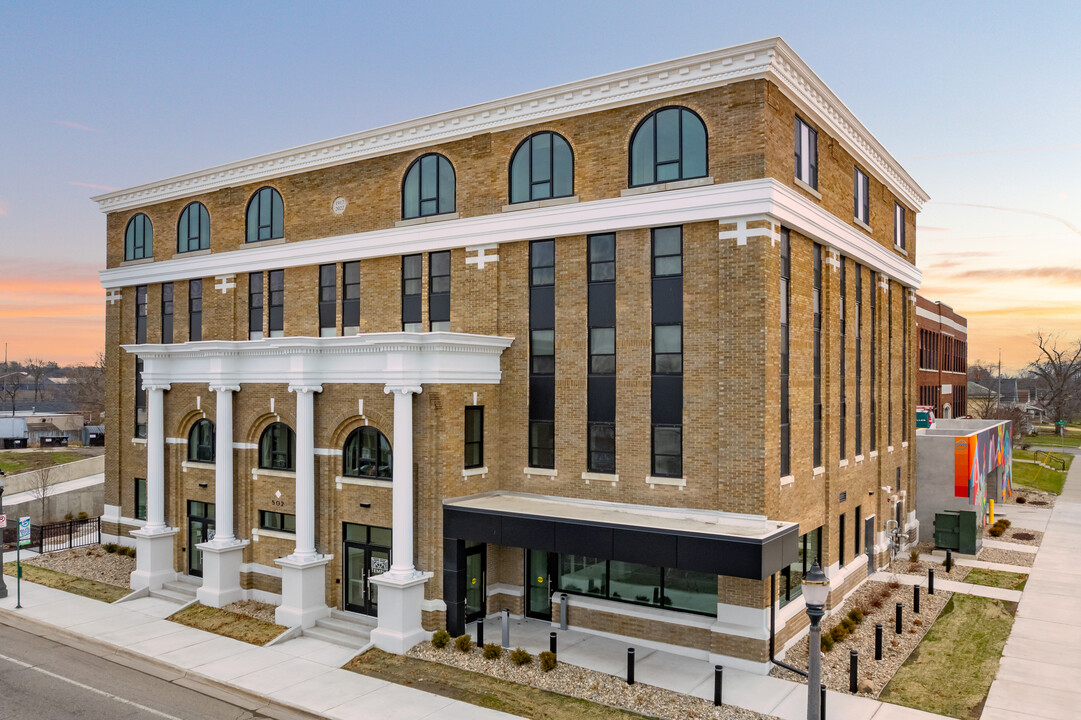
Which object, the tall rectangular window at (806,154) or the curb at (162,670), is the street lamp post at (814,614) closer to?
the curb at (162,670)

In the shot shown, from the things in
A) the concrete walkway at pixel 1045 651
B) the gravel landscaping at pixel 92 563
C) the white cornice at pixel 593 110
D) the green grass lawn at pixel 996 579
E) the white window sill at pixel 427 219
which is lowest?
the gravel landscaping at pixel 92 563

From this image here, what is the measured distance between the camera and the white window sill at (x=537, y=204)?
21.5m

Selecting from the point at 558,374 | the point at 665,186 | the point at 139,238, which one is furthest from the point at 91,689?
the point at 139,238

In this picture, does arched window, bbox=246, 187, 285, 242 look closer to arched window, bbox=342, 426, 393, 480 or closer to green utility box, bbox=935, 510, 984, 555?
arched window, bbox=342, 426, 393, 480

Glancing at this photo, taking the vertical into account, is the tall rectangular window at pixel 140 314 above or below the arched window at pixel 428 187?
below

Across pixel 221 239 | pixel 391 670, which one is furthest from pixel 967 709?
pixel 221 239

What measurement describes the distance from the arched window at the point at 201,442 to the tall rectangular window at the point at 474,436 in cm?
1036

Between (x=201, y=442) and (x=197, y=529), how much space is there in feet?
9.87

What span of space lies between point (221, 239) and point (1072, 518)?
43296 mm

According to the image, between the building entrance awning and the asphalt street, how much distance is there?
6902mm

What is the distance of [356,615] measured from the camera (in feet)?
71.6

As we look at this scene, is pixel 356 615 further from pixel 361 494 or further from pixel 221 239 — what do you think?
pixel 221 239

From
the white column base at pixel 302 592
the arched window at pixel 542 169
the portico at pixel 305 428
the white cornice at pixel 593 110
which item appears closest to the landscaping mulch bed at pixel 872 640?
the portico at pixel 305 428

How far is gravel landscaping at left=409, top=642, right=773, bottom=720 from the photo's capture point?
51.5ft
